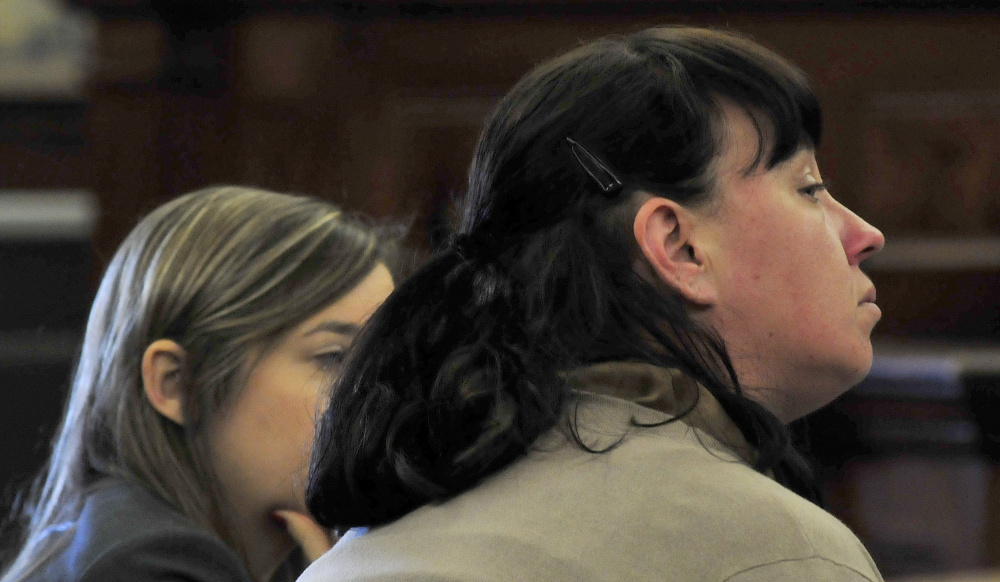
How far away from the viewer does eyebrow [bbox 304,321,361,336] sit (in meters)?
1.61

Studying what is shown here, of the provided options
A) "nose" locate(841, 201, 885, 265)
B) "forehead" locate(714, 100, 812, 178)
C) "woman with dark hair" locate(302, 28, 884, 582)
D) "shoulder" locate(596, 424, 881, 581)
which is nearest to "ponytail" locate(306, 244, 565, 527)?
"woman with dark hair" locate(302, 28, 884, 582)

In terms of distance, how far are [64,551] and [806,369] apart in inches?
34.7

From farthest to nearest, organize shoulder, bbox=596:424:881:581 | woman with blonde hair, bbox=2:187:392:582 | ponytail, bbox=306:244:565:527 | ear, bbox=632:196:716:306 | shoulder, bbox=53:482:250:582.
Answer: woman with blonde hair, bbox=2:187:392:582 < shoulder, bbox=53:482:250:582 < ear, bbox=632:196:716:306 < ponytail, bbox=306:244:565:527 < shoulder, bbox=596:424:881:581

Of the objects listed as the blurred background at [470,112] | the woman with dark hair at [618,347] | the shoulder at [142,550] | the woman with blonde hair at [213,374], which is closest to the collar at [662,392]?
the woman with dark hair at [618,347]

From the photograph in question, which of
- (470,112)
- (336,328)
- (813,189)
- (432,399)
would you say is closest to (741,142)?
(813,189)

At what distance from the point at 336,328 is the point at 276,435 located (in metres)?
0.17

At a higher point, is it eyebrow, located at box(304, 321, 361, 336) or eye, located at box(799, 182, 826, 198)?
eye, located at box(799, 182, 826, 198)

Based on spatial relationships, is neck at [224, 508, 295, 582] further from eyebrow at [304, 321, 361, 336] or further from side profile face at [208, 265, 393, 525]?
eyebrow at [304, 321, 361, 336]

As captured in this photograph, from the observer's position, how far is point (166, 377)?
61.5 inches

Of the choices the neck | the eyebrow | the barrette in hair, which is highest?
the barrette in hair

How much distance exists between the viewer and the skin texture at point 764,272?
100 centimetres

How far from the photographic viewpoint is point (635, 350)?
920mm

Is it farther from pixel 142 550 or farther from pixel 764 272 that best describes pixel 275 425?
pixel 764 272

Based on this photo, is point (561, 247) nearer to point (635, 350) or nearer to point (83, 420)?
point (635, 350)
